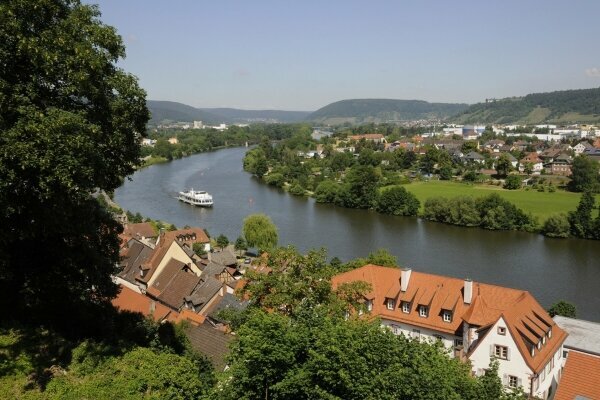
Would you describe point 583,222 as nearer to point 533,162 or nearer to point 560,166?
point 560,166

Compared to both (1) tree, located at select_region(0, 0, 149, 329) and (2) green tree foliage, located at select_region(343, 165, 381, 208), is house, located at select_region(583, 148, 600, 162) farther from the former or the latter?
(1) tree, located at select_region(0, 0, 149, 329)

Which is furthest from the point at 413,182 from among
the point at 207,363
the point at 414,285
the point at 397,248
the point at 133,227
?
the point at 207,363

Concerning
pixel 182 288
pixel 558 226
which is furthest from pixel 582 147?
pixel 182 288

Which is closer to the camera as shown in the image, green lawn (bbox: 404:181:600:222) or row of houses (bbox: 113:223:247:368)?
row of houses (bbox: 113:223:247:368)

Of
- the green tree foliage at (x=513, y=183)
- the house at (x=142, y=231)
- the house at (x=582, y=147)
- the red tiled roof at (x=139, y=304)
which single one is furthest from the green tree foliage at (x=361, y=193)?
the house at (x=582, y=147)

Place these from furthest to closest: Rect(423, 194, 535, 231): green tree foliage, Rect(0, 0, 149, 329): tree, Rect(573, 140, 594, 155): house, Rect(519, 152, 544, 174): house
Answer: Rect(573, 140, 594, 155): house, Rect(519, 152, 544, 174): house, Rect(423, 194, 535, 231): green tree foliage, Rect(0, 0, 149, 329): tree

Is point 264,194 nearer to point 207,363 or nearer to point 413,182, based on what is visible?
point 413,182

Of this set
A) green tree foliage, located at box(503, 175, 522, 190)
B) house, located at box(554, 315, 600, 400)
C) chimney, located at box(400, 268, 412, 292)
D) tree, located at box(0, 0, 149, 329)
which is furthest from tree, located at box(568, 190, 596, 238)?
tree, located at box(0, 0, 149, 329)

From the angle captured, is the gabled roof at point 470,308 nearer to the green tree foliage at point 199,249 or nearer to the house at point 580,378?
the house at point 580,378
